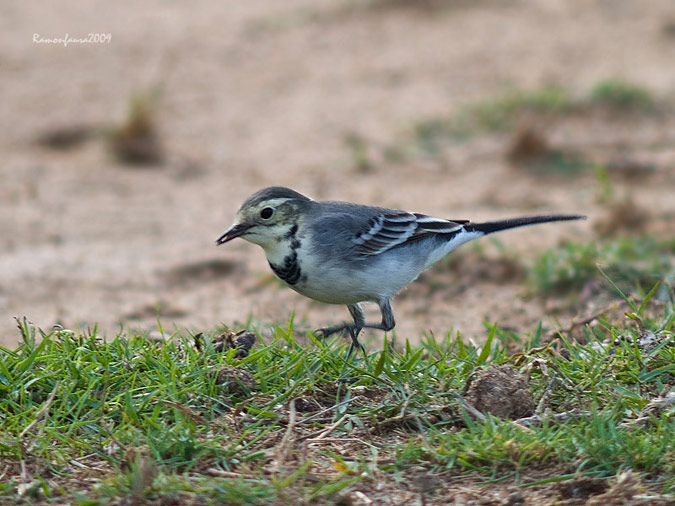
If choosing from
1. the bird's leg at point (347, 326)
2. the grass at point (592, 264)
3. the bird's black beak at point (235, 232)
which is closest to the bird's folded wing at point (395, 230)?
the bird's leg at point (347, 326)

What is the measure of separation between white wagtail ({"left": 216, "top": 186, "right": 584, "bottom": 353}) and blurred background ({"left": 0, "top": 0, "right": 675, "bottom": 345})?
84 cm

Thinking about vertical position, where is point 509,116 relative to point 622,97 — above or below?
below

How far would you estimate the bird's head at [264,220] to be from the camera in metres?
5.38

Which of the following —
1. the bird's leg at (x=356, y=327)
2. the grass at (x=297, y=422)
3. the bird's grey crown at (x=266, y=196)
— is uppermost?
the bird's grey crown at (x=266, y=196)

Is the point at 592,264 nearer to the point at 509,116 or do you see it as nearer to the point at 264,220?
the point at 264,220

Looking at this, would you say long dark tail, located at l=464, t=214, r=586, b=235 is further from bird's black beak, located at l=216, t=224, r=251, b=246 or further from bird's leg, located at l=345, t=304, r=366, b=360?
bird's black beak, located at l=216, t=224, r=251, b=246

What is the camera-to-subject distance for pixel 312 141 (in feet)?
37.1

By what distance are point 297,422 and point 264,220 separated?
3.99 ft

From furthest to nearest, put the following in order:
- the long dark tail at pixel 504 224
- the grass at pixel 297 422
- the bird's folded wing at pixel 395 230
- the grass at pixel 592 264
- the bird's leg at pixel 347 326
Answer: the grass at pixel 592 264, the long dark tail at pixel 504 224, the bird's folded wing at pixel 395 230, the bird's leg at pixel 347 326, the grass at pixel 297 422

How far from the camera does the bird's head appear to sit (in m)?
5.38

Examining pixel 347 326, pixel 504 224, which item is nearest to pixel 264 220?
pixel 347 326

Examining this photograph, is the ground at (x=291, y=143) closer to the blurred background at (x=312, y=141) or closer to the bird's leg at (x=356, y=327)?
the blurred background at (x=312, y=141)

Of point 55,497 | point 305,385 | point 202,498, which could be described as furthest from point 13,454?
point 305,385

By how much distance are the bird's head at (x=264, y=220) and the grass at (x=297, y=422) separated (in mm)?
537
